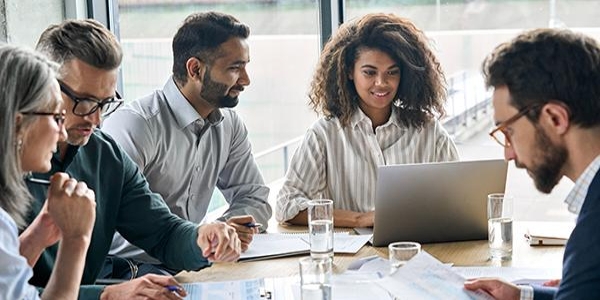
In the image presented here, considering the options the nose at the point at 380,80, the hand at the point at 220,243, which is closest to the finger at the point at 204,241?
the hand at the point at 220,243

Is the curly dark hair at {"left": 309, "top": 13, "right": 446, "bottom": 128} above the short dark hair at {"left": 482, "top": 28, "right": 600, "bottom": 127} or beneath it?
beneath

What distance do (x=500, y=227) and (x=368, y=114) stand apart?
0.91 metres

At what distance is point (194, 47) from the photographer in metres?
3.10

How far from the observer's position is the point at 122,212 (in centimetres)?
253

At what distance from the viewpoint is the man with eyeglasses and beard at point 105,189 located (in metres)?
2.22

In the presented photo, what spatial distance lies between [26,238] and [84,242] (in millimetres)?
161

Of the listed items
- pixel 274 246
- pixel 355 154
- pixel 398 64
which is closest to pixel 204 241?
pixel 274 246

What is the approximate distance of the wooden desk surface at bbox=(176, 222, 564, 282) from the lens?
232 cm

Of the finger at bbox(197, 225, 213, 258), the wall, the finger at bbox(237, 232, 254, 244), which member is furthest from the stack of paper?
the wall

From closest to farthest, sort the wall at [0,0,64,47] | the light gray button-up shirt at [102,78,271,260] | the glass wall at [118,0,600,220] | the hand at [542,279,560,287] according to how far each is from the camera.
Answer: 1. the hand at [542,279,560,287]
2. the light gray button-up shirt at [102,78,271,260]
3. the wall at [0,0,64,47]
4. the glass wall at [118,0,600,220]

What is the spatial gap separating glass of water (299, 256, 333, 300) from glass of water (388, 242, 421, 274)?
235mm

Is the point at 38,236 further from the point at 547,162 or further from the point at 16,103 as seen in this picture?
the point at 547,162

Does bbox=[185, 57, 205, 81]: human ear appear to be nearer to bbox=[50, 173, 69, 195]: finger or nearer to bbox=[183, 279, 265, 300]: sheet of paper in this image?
bbox=[183, 279, 265, 300]: sheet of paper

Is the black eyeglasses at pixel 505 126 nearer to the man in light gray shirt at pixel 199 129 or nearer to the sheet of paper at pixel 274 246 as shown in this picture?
the sheet of paper at pixel 274 246
